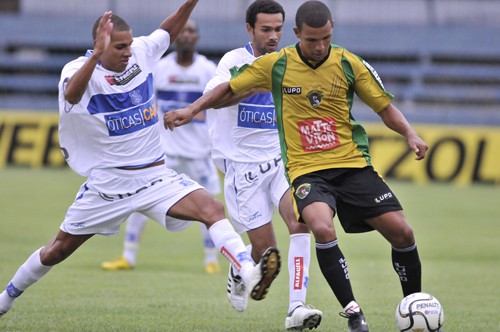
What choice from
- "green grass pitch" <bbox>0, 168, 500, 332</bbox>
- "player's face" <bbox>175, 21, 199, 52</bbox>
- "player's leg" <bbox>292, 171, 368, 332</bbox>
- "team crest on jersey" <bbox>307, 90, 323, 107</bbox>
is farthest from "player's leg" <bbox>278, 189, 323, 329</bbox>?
"player's face" <bbox>175, 21, 199, 52</bbox>

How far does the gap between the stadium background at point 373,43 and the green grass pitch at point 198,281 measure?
8552mm

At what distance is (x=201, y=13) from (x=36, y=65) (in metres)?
4.95

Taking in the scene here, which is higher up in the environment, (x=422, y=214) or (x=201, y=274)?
(x=201, y=274)

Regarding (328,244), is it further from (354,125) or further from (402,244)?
(354,125)

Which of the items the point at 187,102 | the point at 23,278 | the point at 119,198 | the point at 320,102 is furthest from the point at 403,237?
the point at 187,102

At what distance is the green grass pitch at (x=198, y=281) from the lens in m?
7.82

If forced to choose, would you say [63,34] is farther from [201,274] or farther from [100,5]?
[201,274]

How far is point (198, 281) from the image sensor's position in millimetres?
10375

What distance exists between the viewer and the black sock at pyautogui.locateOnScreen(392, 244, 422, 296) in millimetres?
7020

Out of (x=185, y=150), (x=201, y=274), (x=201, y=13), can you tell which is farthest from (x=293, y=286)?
(x=201, y=13)

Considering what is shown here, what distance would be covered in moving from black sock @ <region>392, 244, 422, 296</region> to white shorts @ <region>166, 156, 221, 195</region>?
517 centimetres

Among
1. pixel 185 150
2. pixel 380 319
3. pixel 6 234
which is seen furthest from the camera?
pixel 6 234

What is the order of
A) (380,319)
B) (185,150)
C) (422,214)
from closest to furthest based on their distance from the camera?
(380,319) → (185,150) → (422,214)

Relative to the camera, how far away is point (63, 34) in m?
28.0
